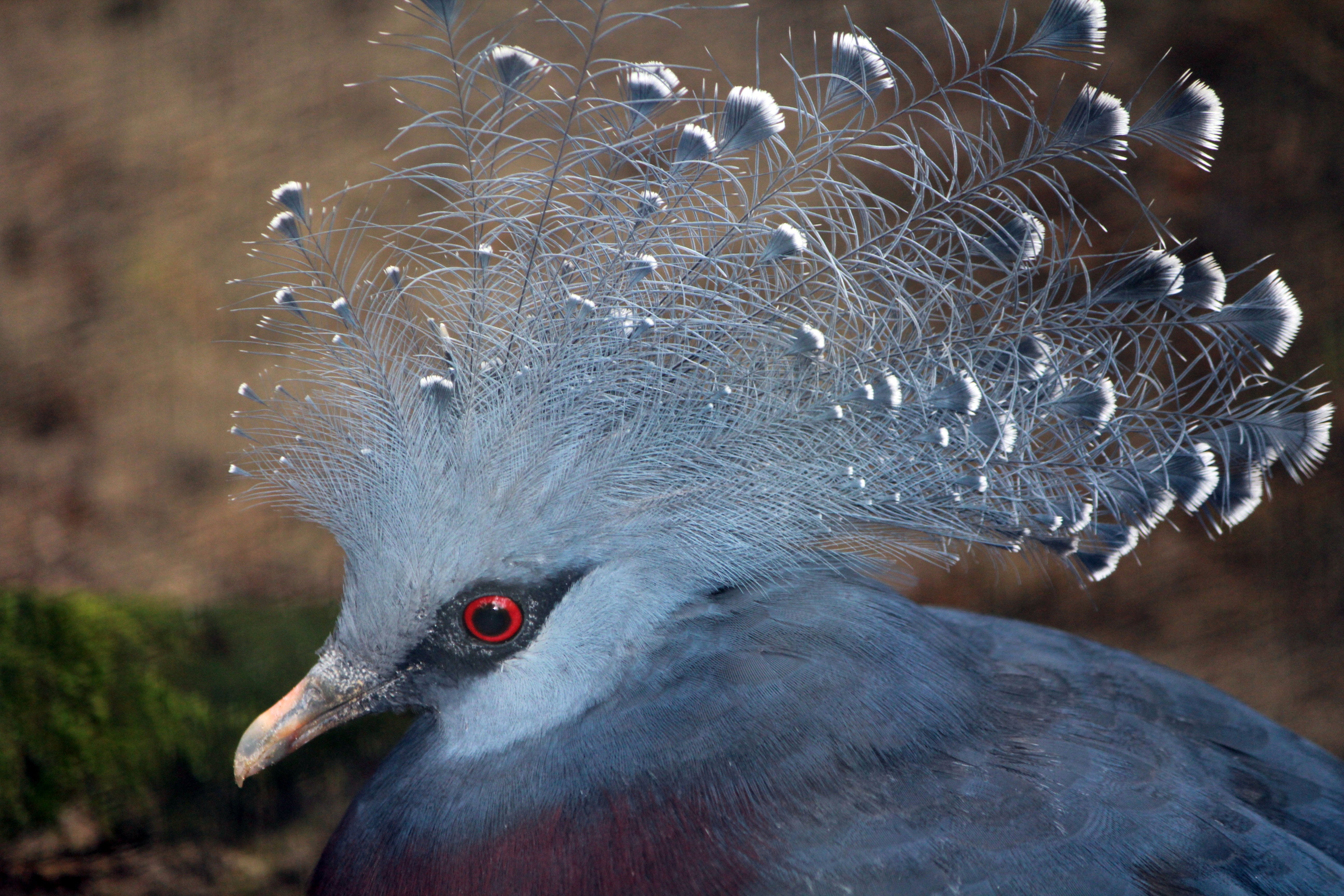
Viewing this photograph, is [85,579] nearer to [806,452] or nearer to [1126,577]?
[806,452]

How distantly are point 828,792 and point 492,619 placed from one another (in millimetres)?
537

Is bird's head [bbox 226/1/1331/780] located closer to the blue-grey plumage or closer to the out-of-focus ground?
the blue-grey plumage

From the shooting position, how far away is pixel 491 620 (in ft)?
5.14

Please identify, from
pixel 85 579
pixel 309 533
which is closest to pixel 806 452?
pixel 309 533

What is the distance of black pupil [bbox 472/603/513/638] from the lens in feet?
5.13

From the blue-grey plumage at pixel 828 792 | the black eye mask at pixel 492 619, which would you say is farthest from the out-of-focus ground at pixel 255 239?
the black eye mask at pixel 492 619

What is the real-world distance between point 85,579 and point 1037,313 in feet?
10.8

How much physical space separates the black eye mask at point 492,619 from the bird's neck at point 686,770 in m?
0.15

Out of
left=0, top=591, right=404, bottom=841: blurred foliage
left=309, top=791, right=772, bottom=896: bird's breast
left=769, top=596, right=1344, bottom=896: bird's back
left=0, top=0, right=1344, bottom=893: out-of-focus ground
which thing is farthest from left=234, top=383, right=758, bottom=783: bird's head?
left=0, top=0, right=1344, bottom=893: out-of-focus ground

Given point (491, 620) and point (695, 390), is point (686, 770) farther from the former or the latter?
point (695, 390)

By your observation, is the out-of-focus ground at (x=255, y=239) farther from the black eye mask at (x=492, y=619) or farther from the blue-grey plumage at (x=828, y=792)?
the black eye mask at (x=492, y=619)

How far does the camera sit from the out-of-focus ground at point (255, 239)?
3.37m

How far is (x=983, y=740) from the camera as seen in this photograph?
1.56 metres

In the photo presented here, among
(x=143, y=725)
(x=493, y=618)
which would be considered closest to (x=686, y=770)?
(x=493, y=618)
